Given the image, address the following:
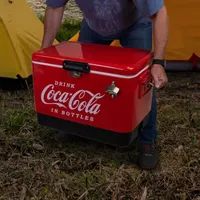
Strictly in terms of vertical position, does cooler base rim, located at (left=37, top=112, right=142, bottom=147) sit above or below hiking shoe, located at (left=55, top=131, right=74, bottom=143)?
above

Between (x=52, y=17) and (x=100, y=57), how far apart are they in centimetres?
43

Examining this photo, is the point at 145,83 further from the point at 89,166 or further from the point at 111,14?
the point at 89,166

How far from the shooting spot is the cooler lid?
1.64 metres

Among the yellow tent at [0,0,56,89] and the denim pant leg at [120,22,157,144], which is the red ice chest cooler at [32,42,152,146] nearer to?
the denim pant leg at [120,22,157,144]

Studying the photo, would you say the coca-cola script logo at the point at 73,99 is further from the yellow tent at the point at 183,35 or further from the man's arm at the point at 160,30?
the yellow tent at the point at 183,35

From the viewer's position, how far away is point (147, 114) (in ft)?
6.23

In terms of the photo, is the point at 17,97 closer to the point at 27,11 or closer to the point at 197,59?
the point at 27,11

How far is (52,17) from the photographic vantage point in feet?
6.68

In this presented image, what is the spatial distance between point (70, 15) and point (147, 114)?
311cm

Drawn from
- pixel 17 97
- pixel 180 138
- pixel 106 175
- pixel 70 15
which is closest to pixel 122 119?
pixel 106 175

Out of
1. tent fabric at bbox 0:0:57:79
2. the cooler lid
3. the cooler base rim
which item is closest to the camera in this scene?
the cooler lid

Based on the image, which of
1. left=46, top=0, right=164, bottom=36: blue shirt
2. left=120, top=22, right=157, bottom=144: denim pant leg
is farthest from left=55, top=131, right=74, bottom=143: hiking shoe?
left=46, top=0, right=164, bottom=36: blue shirt

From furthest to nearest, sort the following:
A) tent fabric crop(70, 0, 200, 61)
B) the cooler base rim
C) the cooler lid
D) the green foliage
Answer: the green foliage → tent fabric crop(70, 0, 200, 61) → the cooler base rim → the cooler lid

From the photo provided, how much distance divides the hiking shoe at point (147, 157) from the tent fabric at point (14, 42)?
109cm
